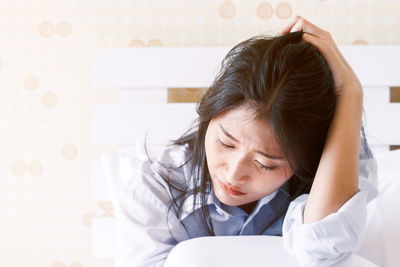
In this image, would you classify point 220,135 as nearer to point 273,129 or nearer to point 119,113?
point 273,129

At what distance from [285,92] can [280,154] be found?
112 millimetres

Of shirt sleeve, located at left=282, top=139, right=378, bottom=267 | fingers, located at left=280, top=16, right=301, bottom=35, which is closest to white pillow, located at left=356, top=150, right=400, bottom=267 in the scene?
shirt sleeve, located at left=282, top=139, right=378, bottom=267

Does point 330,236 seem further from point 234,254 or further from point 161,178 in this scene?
point 161,178

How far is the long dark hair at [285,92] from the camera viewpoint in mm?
785

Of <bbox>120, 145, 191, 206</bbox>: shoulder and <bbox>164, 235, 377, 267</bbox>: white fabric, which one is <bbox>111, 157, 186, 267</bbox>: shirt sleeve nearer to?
<bbox>120, 145, 191, 206</bbox>: shoulder

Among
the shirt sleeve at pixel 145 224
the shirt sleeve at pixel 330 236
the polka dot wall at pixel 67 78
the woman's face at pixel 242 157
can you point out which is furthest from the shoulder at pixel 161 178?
the polka dot wall at pixel 67 78

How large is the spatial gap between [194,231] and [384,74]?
2.52ft

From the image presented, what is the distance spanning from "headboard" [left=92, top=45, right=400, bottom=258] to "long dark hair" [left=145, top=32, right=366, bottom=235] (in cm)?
50

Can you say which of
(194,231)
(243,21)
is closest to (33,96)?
(243,21)

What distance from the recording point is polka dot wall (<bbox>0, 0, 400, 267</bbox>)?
57.7 inches

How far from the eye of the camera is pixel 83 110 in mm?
1512

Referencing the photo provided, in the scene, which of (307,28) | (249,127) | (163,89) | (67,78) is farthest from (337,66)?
(67,78)

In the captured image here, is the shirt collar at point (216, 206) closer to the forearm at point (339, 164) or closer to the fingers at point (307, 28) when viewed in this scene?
the forearm at point (339, 164)

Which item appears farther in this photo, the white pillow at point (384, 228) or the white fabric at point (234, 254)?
the white pillow at point (384, 228)
